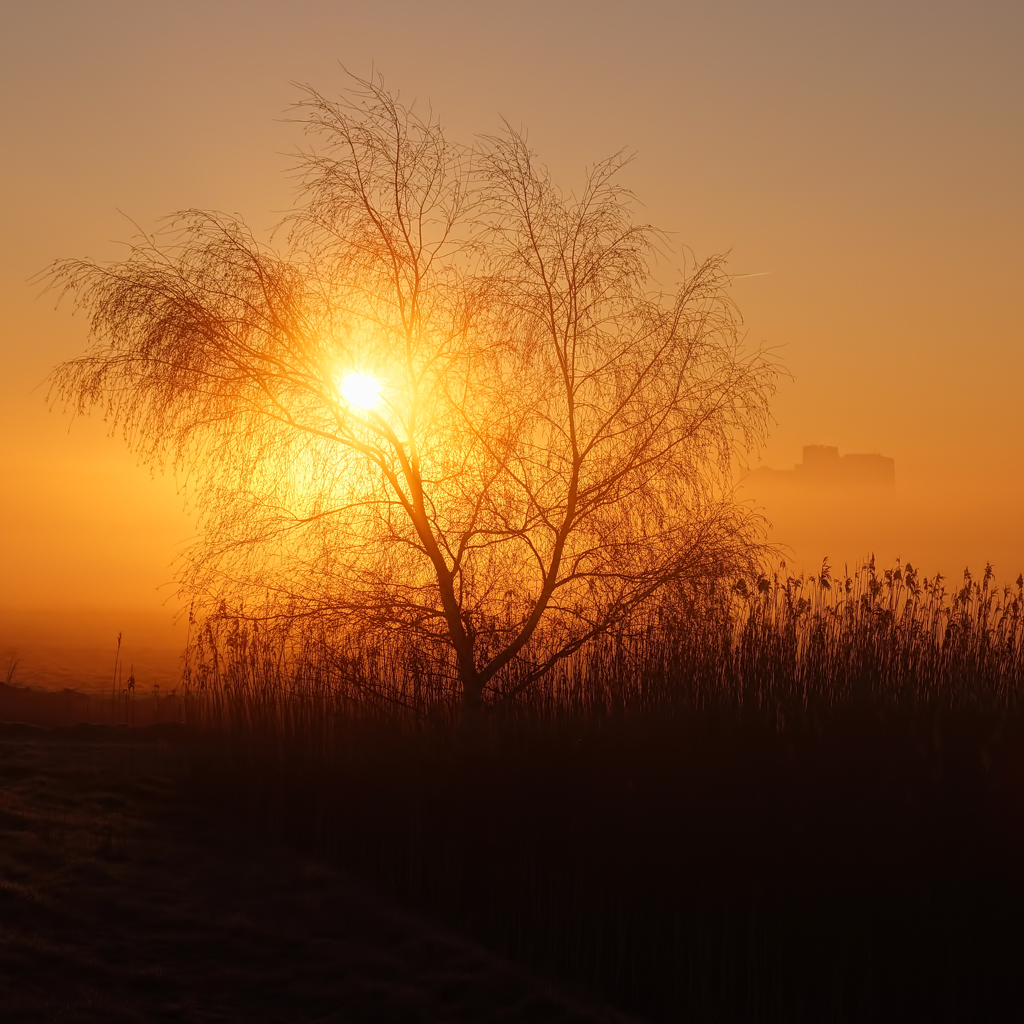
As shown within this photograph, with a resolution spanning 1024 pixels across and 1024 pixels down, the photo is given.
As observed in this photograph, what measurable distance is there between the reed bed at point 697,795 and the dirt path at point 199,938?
766mm

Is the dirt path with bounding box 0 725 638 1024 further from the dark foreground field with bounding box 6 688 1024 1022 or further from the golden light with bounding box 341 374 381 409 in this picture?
the golden light with bounding box 341 374 381 409

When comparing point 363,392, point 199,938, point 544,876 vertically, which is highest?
point 363,392

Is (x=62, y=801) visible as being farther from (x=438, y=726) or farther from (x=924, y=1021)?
(x=924, y=1021)

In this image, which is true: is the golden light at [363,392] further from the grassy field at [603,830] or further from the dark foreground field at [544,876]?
the dark foreground field at [544,876]

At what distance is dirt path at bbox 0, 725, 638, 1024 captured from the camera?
22.6 feet

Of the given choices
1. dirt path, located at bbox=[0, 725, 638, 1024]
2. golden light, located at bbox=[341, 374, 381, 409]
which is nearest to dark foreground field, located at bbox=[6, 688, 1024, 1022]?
dirt path, located at bbox=[0, 725, 638, 1024]

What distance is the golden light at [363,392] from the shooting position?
39.8 feet

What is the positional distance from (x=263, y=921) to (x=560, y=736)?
4.09m

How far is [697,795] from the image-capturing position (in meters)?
10.3

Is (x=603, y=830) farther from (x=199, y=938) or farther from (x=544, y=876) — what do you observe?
(x=199, y=938)

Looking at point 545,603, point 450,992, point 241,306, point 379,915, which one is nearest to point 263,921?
point 379,915

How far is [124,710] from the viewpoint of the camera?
1585cm

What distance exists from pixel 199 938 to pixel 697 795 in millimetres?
4730

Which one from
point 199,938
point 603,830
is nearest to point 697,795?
point 603,830
